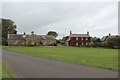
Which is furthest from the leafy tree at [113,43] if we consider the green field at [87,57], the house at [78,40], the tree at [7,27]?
the tree at [7,27]

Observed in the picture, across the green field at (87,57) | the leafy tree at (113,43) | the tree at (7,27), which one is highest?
the tree at (7,27)

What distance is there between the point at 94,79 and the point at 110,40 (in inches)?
3065

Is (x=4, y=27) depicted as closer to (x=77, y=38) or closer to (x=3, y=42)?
(x=3, y=42)

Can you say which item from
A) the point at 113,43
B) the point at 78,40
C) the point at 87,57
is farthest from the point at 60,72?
the point at 78,40

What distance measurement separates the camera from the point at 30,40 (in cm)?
12862

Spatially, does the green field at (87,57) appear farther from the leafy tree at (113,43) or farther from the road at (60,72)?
the leafy tree at (113,43)

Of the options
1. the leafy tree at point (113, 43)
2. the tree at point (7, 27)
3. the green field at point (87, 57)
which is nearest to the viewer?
the green field at point (87, 57)

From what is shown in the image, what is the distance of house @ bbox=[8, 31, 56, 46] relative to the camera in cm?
12850

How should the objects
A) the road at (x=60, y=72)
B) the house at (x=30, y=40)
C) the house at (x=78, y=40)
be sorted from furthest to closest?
the house at (x=30, y=40)
the house at (x=78, y=40)
the road at (x=60, y=72)

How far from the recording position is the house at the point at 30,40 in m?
Answer: 128

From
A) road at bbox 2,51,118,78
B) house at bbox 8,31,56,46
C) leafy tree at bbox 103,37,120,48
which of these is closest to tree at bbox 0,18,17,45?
house at bbox 8,31,56,46

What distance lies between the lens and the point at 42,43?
130750 millimetres

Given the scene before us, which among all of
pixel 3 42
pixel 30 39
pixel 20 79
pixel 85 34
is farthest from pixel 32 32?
pixel 20 79

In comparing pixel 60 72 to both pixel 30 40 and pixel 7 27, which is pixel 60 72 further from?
pixel 7 27
